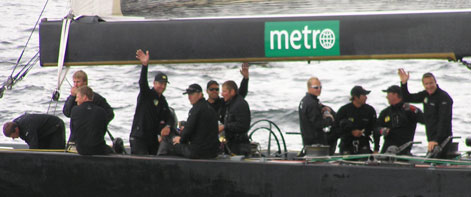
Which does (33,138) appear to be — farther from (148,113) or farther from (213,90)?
(213,90)

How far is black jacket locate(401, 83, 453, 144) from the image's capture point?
748 centimetres

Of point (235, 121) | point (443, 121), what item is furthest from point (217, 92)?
point (443, 121)

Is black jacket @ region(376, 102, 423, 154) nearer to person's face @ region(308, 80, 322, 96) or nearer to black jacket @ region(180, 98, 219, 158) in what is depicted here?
person's face @ region(308, 80, 322, 96)

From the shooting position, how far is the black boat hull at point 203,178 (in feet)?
23.0

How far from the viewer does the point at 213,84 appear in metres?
8.59

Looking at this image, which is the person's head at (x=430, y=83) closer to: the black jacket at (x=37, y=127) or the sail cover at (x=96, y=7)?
the sail cover at (x=96, y=7)

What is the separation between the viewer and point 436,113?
761cm

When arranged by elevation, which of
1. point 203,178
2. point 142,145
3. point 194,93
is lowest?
point 203,178

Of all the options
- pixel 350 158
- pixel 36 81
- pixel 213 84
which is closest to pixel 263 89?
pixel 36 81

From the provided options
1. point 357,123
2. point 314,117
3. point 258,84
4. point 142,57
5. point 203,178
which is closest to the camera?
point 142,57

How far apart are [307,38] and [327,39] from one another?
154mm

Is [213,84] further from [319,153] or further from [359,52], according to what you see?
[359,52]

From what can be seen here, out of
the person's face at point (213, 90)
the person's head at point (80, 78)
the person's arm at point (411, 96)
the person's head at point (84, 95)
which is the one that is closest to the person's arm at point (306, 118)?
the person's arm at point (411, 96)

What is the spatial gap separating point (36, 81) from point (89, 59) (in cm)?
1241
